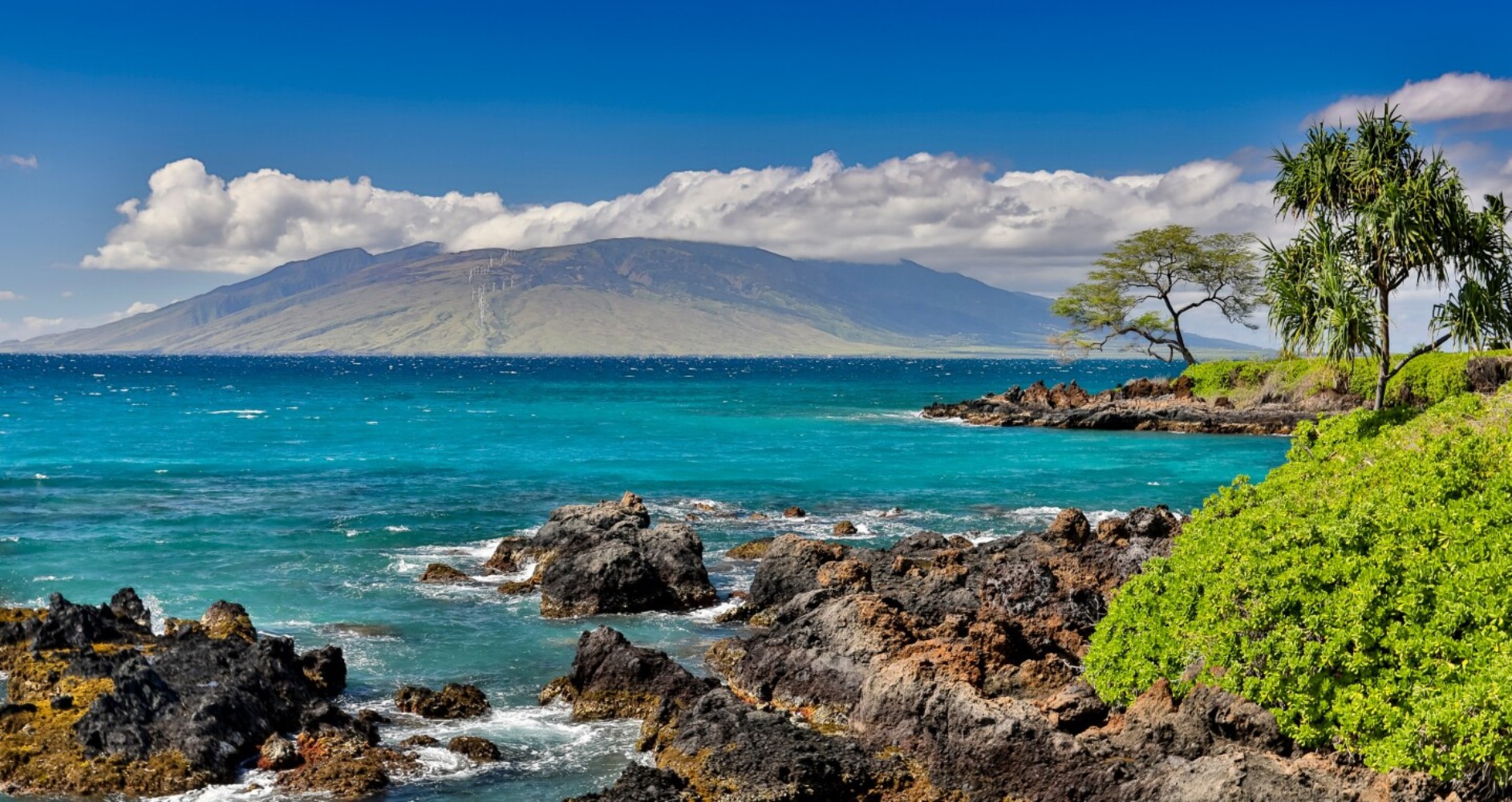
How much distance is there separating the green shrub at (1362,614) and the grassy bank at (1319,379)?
51.9 metres

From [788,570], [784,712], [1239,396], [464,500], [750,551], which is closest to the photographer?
[784,712]

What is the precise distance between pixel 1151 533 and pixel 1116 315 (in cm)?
7598

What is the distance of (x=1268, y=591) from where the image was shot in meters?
14.4

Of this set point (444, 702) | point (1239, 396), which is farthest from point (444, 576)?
point (1239, 396)

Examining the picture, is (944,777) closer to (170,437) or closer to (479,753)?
(479,753)

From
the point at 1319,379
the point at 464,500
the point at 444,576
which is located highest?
the point at 1319,379

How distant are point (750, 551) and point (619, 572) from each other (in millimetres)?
7468

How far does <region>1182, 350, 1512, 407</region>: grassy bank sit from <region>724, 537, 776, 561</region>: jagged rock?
41.7m

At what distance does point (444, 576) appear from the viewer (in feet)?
105

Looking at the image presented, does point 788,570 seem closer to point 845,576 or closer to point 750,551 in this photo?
point 845,576

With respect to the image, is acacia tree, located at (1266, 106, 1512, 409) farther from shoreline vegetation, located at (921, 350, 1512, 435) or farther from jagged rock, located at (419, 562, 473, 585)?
shoreline vegetation, located at (921, 350, 1512, 435)

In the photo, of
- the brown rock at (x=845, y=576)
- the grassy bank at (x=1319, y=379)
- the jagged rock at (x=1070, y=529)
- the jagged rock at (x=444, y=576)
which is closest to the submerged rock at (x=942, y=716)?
the brown rock at (x=845, y=576)

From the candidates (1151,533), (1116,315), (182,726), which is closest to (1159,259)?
(1116,315)

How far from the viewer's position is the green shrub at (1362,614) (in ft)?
41.5
